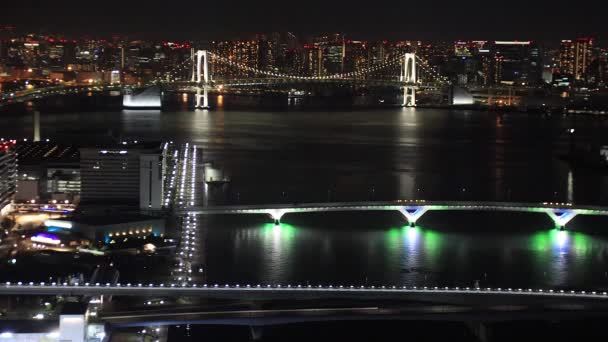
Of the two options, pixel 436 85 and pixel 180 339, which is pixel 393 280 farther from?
pixel 436 85

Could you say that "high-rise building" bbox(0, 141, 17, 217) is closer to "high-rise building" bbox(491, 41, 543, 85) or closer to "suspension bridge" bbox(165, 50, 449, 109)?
"suspension bridge" bbox(165, 50, 449, 109)

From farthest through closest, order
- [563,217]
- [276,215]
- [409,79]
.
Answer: [409,79]
[563,217]
[276,215]

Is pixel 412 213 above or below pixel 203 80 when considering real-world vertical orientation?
below

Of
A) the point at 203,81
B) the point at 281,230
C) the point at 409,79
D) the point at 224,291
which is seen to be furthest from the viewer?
the point at 409,79

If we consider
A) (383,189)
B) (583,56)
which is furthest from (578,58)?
(383,189)

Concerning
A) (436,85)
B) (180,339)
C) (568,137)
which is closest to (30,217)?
(180,339)

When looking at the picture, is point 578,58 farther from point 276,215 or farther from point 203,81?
point 276,215

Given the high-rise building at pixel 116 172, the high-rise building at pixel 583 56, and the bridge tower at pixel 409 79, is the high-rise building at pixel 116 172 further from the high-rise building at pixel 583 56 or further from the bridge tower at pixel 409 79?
the high-rise building at pixel 583 56
